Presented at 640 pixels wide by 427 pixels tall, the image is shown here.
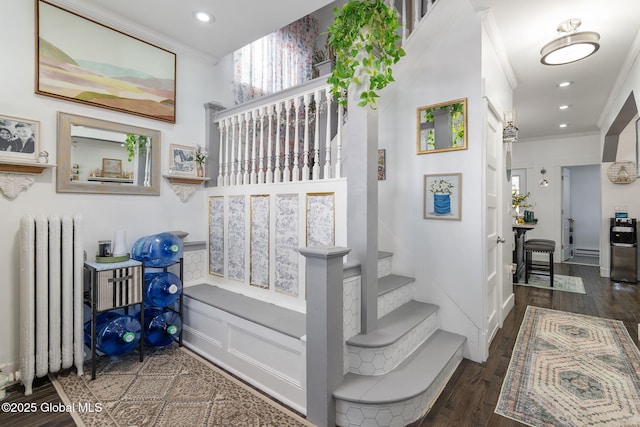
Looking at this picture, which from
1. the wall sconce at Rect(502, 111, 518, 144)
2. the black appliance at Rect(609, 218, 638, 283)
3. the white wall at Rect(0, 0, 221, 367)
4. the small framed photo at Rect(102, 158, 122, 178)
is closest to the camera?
the white wall at Rect(0, 0, 221, 367)

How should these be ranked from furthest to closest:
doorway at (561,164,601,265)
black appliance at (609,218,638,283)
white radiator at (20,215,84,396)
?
doorway at (561,164,601,265)
black appliance at (609,218,638,283)
white radiator at (20,215,84,396)

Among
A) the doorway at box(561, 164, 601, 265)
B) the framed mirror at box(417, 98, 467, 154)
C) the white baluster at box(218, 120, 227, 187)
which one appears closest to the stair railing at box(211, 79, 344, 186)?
the white baluster at box(218, 120, 227, 187)

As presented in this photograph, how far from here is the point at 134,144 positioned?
2994 mm

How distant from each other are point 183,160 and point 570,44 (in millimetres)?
3813

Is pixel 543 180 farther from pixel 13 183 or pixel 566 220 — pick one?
pixel 13 183

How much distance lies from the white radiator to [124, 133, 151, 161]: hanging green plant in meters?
0.87

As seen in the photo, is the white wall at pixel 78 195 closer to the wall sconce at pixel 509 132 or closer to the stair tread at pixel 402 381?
the stair tread at pixel 402 381

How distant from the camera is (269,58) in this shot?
14.3ft

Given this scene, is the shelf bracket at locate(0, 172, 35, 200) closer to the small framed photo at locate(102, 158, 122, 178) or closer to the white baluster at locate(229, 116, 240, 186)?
the small framed photo at locate(102, 158, 122, 178)

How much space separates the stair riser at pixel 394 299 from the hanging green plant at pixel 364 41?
4.88 feet

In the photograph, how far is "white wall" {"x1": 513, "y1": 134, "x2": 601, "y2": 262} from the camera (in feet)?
22.3

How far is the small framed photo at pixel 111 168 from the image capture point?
281 centimetres

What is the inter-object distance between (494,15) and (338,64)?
1615mm

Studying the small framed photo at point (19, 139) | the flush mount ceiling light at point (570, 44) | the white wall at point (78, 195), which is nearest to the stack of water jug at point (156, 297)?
the white wall at point (78, 195)
